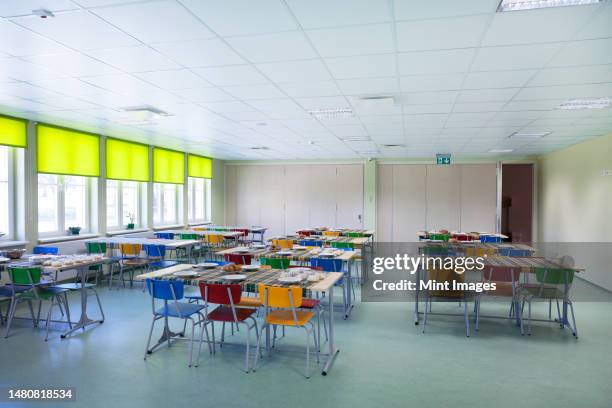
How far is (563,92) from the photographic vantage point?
15.3 ft

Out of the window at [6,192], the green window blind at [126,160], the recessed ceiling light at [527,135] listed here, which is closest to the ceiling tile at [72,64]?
the window at [6,192]

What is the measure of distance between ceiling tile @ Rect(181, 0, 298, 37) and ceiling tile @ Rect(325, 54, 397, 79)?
85cm

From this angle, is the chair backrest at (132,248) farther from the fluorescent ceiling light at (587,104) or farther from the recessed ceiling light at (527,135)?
the recessed ceiling light at (527,135)

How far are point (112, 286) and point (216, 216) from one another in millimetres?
5759

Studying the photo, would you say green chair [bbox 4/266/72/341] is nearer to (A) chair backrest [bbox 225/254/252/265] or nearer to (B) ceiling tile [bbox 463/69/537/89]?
(A) chair backrest [bbox 225/254/252/265]

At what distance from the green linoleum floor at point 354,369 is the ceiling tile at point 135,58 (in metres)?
2.84

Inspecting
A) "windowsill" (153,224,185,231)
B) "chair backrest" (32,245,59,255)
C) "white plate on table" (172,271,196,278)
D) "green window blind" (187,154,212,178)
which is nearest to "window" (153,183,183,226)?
"windowsill" (153,224,185,231)

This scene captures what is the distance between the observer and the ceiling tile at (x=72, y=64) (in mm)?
3686

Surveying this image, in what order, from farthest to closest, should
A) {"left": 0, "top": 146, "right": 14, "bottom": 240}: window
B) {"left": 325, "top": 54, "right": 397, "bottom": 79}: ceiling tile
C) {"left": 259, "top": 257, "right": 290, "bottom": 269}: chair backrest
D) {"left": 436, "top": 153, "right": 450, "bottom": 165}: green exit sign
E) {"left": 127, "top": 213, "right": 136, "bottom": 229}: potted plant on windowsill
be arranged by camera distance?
{"left": 436, "top": 153, "right": 450, "bottom": 165}: green exit sign, {"left": 127, "top": 213, "right": 136, "bottom": 229}: potted plant on windowsill, {"left": 0, "top": 146, "right": 14, "bottom": 240}: window, {"left": 259, "top": 257, "right": 290, "bottom": 269}: chair backrest, {"left": 325, "top": 54, "right": 397, "bottom": 79}: ceiling tile

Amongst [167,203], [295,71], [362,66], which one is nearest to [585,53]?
[362,66]

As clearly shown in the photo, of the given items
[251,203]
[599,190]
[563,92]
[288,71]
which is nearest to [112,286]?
[288,71]

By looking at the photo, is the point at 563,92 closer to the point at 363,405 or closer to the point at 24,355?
the point at 363,405

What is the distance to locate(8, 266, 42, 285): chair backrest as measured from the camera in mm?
4496

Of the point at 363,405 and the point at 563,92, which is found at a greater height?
the point at 563,92
